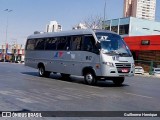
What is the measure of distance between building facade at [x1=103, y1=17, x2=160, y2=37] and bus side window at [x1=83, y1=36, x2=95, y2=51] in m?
45.7

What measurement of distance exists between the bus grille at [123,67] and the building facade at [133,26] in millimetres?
46659

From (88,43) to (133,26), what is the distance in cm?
4747

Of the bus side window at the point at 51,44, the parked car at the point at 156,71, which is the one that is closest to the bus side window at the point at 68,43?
the bus side window at the point at 51,44

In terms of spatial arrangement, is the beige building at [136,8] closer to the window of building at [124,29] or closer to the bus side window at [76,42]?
the window of building at [124,29]

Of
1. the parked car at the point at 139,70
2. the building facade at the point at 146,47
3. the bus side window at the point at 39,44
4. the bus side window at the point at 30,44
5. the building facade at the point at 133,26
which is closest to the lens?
the bus side window at the point at 39,44

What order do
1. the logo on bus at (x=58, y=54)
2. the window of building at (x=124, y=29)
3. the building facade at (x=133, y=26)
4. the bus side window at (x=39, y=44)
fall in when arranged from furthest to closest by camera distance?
the window of building at (x=124, y=29) < the building facade at (x=133, y=26) < the bus side window at (x=39, y=44) < the logo on bus at (x=58, y=54)

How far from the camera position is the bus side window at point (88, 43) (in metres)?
15.8

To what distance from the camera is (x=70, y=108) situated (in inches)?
336

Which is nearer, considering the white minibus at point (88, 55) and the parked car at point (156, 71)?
the white minibus at point (88, 55)

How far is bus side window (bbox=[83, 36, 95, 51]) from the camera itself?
51.9ft

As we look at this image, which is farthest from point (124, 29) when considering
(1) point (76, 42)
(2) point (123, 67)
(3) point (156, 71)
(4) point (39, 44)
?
(2) point (123, 67)

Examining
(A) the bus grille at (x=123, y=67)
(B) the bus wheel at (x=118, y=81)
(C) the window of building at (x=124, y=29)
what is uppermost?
(C) the window of building at (x=124, y=29)

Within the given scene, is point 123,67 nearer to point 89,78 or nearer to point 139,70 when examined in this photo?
point 89,78

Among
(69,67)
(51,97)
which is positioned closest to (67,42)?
(69,67)
